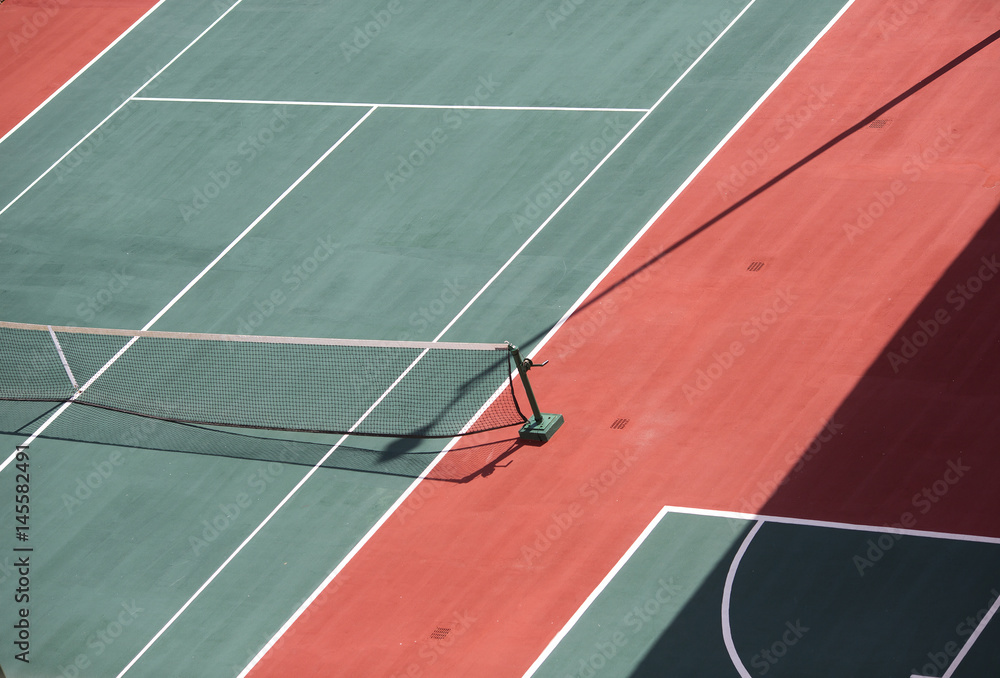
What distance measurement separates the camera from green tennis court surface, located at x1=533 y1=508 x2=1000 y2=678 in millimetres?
15609

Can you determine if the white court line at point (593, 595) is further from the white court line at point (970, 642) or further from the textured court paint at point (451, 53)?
the textured court paint at point (451, 53)

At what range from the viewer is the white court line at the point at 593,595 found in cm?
1659

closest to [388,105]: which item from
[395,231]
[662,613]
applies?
[395,231]

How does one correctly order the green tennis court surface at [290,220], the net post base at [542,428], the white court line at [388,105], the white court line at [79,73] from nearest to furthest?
the green tennis court surface at [290,220] → the net post base at [542,428] → the white court line at [388,105] → the white court line at [79,73]

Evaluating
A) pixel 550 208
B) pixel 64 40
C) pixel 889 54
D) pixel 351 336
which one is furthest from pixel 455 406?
pixel 64 40

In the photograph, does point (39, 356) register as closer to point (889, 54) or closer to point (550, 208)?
point (550, 208)

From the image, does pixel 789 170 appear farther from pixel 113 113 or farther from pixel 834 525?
pixel 113 113

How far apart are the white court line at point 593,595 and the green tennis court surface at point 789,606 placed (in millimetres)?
61

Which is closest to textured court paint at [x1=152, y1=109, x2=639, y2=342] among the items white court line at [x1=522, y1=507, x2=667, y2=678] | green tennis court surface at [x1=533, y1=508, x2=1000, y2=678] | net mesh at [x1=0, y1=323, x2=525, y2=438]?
net mesh at [x1=0, y1=323, x2=525, y2=438]

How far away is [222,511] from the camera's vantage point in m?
19.8

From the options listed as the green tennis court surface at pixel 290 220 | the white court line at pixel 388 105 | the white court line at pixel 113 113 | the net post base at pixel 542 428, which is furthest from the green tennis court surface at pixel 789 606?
the white court line at pixel 113 113

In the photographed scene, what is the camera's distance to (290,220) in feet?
82.4

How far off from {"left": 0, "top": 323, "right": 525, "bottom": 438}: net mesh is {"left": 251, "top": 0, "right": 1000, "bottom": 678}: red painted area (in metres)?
0.95

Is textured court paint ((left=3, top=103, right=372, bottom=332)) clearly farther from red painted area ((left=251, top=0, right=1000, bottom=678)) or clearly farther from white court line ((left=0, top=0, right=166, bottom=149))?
red painted area ((left=251, top=0, right=1000, bottom=678))
